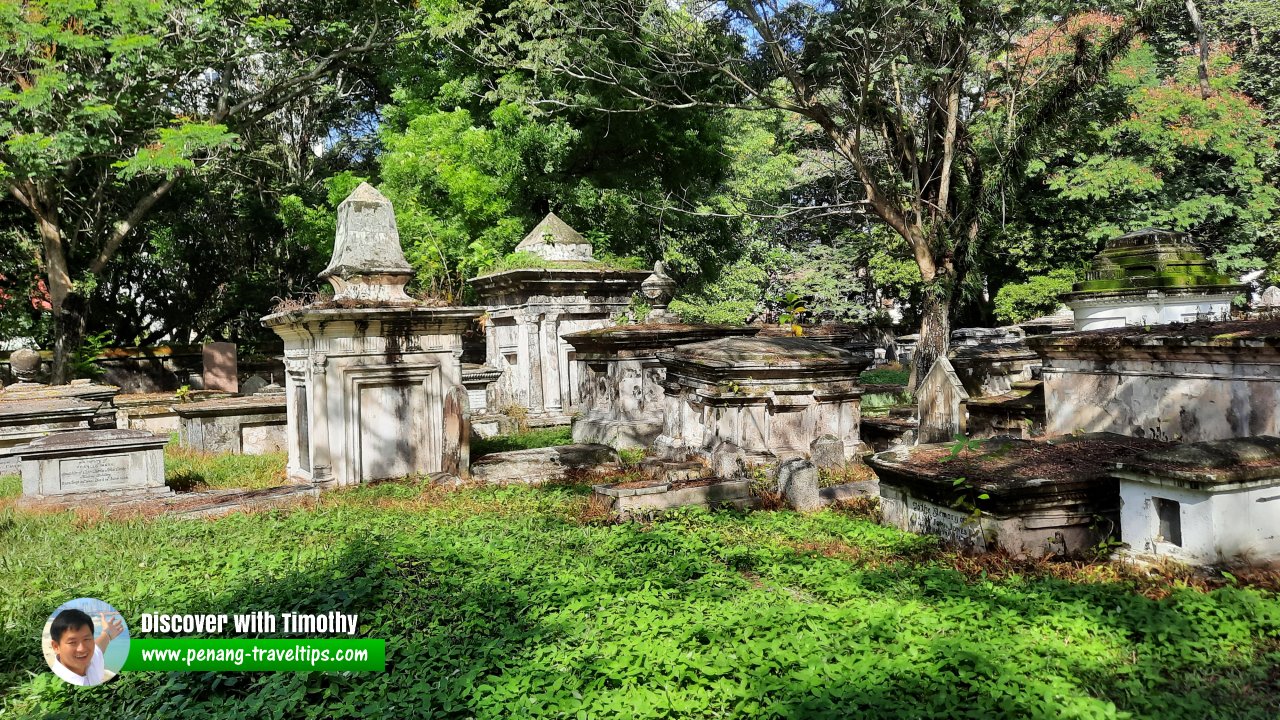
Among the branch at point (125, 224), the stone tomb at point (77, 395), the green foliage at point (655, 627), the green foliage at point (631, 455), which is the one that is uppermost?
the branch at point (125, 224)

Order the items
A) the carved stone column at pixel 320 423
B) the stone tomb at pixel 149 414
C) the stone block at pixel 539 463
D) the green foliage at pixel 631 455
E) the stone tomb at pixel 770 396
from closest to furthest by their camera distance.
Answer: the carved stone column at pixel 320 423 < the stone block at pixel 539 463 < the stone tomb at pixel 770 396 < the green foliage at pixel 631 455 < the stone tomb at pixel 149 414

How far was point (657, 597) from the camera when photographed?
14.8 feet

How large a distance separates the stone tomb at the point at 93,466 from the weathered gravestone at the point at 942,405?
28.5ft

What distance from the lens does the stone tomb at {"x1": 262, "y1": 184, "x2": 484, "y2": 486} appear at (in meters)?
8.05

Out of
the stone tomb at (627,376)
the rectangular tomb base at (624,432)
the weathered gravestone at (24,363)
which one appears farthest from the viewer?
the weathered gravestone at (24,363)

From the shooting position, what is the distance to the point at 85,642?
13.2 ft

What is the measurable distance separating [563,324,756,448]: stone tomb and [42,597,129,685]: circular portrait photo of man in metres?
7.56

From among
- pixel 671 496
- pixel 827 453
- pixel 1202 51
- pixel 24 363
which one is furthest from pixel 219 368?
pixel 1202 51

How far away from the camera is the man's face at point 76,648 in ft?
12.9

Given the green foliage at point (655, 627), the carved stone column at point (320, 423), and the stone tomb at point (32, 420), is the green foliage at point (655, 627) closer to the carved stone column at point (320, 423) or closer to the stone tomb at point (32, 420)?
the carved stone column at point (320, 423)

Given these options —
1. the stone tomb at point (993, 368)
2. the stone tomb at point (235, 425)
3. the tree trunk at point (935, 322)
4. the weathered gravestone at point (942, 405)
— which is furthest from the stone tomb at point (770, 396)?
the stone tomb at point (235, 425)

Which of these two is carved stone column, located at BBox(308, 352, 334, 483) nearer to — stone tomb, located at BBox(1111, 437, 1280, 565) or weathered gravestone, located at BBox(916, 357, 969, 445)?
weathered gravestone, located at BBox(916, 357, 969, 445)

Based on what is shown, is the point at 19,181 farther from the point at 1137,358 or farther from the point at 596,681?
the point at 1137,358

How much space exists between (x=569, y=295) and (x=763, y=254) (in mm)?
16638
